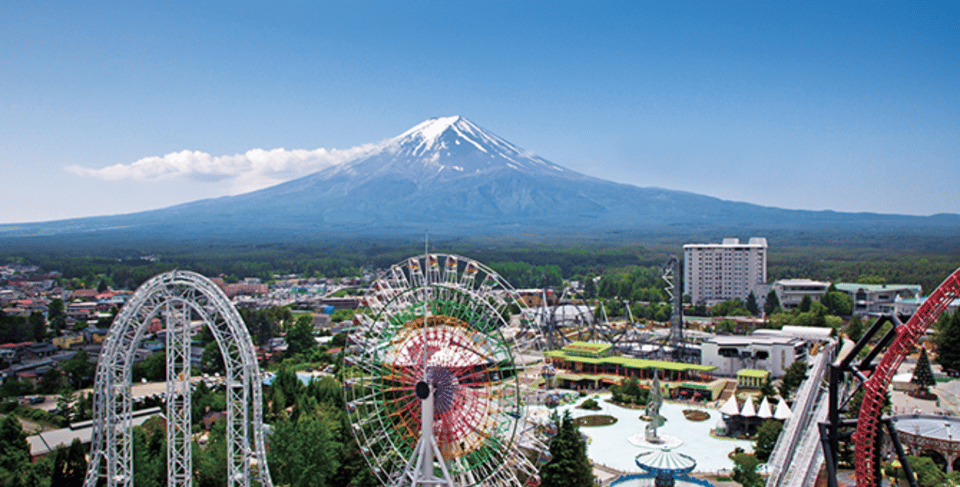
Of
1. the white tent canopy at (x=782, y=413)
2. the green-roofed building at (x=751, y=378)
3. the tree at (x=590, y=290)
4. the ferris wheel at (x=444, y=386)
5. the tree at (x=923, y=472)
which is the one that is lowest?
the tree at (x=590, y=290)

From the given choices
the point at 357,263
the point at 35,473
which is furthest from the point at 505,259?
the point at 35,473

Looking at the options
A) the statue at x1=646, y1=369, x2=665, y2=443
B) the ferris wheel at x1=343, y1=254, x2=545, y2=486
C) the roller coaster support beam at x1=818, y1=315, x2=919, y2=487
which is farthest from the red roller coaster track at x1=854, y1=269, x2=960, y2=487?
the statue at x1=646, y1=369, x2=665, y2=443

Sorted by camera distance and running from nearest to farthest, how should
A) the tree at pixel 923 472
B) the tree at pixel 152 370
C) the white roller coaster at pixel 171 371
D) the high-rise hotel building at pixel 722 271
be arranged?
the white roller coaster at pixel 171 371 → the tree at pixel 923 472 → the tree at pixel 152 370 → the high-rise hotel building at pixel 722 271

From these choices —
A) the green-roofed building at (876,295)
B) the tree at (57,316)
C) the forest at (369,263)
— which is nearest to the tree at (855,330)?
the green-roofed building at (876,295)

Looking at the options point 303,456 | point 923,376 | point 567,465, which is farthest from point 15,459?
point 923,376

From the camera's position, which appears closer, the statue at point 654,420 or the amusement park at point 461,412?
the amusement park at point 461,412

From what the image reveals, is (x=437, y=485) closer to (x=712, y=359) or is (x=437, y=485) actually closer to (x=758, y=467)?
(x=758, y=467)

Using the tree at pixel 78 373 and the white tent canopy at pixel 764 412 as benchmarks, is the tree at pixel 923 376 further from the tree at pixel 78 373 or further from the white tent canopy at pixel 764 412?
the tree at pixel 78 373

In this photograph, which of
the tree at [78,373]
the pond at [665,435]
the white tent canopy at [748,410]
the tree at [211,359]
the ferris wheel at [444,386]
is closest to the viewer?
the ferris wheel at [444,386]

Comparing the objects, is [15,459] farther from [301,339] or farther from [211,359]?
[301,339]
